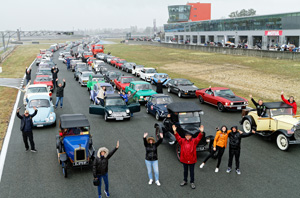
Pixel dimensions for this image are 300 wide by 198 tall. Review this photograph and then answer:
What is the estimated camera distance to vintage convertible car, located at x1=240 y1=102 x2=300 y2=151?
1211cm

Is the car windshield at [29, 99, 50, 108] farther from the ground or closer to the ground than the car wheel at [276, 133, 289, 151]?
farther from the ground

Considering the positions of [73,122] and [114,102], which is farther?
[114,102]

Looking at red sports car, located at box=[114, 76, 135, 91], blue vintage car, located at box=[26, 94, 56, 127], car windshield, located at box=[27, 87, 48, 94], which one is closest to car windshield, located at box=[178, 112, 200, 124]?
blue vintage car, located at box=[26, 94, 56, 127]

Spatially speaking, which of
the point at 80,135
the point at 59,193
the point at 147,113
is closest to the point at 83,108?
the point at 147,113

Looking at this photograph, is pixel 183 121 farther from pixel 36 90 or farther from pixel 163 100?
pixel 36 90

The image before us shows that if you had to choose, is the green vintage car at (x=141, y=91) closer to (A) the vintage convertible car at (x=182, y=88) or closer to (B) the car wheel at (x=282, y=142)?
(A) the vintage convertible car at (x=182, y=88)

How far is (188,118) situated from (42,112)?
8.24 meters

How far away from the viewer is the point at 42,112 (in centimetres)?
1608

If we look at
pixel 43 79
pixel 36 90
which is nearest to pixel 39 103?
pixel 36 90

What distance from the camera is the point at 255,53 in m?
48.1

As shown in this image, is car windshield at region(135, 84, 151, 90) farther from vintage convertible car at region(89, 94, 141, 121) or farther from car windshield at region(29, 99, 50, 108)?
car windshield at region(29, 99, 50, 108)

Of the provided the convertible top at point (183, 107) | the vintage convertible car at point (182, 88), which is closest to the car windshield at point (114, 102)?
the convertible top at point (183, 107)

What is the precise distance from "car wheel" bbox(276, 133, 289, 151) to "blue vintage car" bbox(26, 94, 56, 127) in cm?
1104

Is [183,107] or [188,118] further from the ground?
[183,107]
